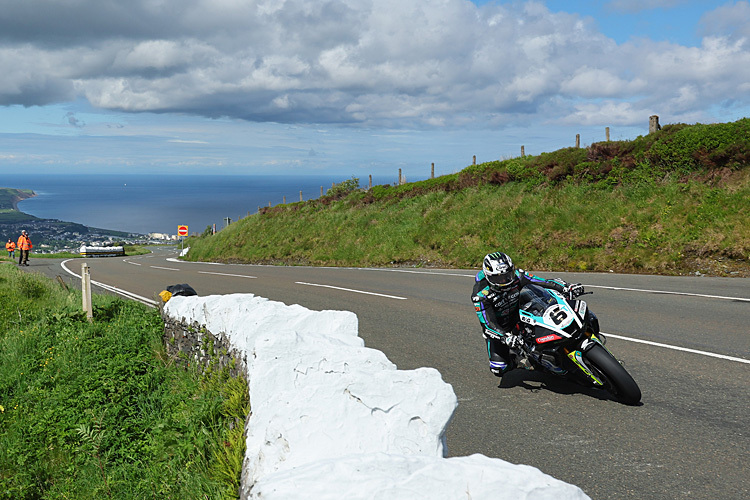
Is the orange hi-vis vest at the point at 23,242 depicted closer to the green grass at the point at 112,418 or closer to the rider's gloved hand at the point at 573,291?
the green grass at the point at 112,418

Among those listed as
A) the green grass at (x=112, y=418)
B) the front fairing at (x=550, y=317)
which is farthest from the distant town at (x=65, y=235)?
the front fairing at (x=550, y=317)

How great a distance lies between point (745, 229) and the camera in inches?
587

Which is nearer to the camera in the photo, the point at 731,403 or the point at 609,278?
the point at 731,403

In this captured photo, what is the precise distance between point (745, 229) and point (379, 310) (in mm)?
10653

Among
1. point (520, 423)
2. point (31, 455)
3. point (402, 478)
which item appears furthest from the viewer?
point (31, 455)

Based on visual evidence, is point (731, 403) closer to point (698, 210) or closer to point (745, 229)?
point (745, 229)

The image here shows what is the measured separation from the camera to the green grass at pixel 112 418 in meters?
4.54

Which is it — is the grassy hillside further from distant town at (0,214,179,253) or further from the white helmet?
distant town at (0,214,179,253)

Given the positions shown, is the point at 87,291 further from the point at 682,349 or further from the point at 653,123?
the point at 653,123

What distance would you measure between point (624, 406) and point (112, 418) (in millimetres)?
5485

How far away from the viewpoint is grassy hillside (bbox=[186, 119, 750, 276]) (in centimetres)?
1582

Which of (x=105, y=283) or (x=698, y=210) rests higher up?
(x=698, y=210)

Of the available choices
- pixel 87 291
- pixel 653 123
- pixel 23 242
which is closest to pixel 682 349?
pixel 87 291

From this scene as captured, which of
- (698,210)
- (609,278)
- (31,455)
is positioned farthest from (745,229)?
(31,455)
